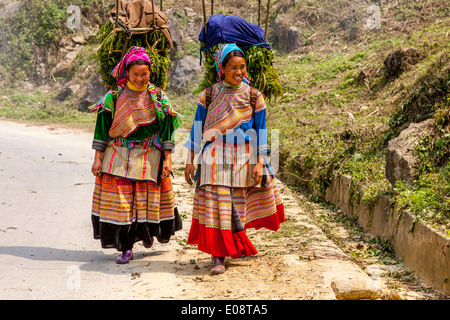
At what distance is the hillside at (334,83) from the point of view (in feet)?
21.0

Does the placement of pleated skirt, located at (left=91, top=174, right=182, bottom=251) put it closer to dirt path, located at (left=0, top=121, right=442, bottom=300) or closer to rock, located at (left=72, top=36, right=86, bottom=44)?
dirt path, located at (left=0, top=121, right=442, bottom=300)

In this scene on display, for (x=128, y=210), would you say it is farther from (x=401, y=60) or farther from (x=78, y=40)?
(x=78, y=40)

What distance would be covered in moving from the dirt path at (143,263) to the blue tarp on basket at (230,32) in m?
2.02

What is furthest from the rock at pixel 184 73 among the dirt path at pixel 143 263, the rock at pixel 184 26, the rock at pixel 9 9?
the dirt path at pixel 143 263

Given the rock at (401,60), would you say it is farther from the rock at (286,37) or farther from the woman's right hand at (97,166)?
the rock at (286,37)

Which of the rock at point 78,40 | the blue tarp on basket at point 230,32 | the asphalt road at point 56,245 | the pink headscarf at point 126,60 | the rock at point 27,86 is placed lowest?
the asphalt road at point 56,245

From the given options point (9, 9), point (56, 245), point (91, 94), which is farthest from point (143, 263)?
point (9, 9)

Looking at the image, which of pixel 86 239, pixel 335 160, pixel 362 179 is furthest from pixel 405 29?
pixel 86 239

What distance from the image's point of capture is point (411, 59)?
35.2ft

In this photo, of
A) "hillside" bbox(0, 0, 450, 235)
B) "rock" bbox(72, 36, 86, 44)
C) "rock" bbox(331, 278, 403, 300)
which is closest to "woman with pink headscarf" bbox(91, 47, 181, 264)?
"rock" bbox(331, 278, 403, 300)

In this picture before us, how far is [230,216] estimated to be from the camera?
15.6 ft

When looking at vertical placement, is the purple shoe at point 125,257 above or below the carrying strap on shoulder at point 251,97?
below

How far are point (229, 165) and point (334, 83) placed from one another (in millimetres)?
8411

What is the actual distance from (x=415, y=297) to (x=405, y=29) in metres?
11.5
